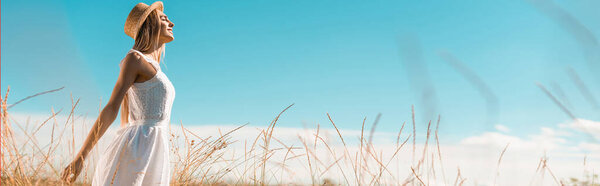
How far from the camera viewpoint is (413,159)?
2492 millimetres

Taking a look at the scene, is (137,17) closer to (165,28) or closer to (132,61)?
(165,28)

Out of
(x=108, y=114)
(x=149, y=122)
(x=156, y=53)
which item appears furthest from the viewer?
(x=156, y=53)

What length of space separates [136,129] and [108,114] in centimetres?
16

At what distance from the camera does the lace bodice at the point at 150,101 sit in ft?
8.01

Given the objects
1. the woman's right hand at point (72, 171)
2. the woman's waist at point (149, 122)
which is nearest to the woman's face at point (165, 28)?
the woman's waist at point (149, 122)

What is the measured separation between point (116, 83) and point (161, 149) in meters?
0.40

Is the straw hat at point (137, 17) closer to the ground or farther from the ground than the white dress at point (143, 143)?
farther from the ground

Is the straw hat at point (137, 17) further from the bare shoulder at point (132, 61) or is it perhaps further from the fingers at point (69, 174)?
the fingers at point (69, 174)

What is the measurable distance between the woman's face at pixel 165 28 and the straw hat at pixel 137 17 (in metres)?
0.07

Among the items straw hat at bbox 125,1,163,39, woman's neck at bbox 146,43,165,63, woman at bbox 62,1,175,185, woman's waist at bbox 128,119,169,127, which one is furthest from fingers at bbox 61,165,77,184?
straw hat at bbox 125,1,163,39

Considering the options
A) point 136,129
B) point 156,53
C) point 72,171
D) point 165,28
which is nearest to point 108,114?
point 136,129

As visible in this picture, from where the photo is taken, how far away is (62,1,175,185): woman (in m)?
2.27

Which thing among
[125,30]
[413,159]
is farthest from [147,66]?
[413,159]

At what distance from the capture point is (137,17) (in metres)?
2.82
